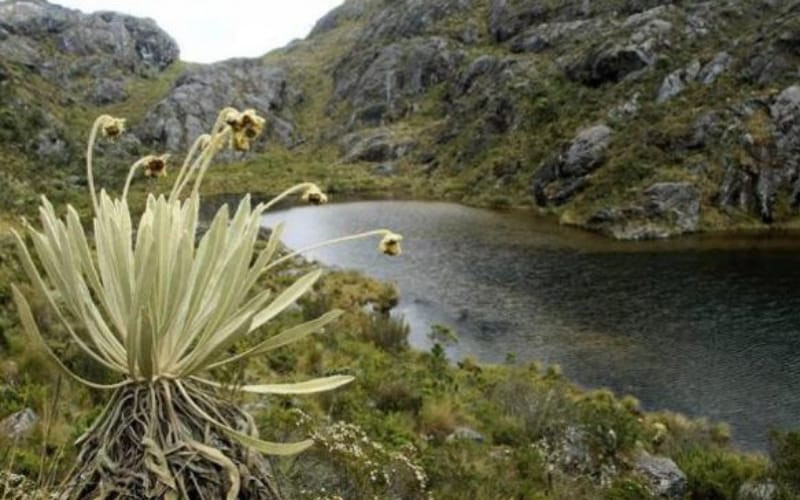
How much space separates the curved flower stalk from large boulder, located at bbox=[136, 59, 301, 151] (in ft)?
330

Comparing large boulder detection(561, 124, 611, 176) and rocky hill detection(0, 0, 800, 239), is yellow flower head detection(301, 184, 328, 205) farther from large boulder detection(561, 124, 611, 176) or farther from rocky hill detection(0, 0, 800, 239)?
large boulder detection(561, 124, 611, 176)

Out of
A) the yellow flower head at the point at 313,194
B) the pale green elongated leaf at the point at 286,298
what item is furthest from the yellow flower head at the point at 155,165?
the pale green elongated leaf at the point at 286,298

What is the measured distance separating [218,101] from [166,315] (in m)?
116

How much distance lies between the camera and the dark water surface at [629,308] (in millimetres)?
17938

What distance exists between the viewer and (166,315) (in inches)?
105

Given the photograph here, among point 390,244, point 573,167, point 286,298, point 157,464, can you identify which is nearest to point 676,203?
point 573,167

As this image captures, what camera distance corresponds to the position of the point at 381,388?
10.9m

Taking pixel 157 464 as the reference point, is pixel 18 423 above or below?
below

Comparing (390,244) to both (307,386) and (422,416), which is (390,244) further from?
(422,416)

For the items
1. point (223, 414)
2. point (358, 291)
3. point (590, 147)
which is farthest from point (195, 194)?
point (590, 147)

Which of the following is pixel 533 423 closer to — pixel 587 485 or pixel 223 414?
pixel 587 485

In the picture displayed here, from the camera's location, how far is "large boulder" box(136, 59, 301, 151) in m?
104

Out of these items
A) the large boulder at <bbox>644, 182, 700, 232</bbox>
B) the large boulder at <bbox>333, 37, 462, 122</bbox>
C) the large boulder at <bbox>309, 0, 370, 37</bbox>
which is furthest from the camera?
the large boulder at <bbox>309, 0, 370, 37</bbox>

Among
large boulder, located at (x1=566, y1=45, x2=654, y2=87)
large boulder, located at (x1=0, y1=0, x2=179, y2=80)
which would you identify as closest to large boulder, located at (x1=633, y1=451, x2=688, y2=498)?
Answer: large boulder, located at (x1=566, y1=45, x2=654, y2=87)
